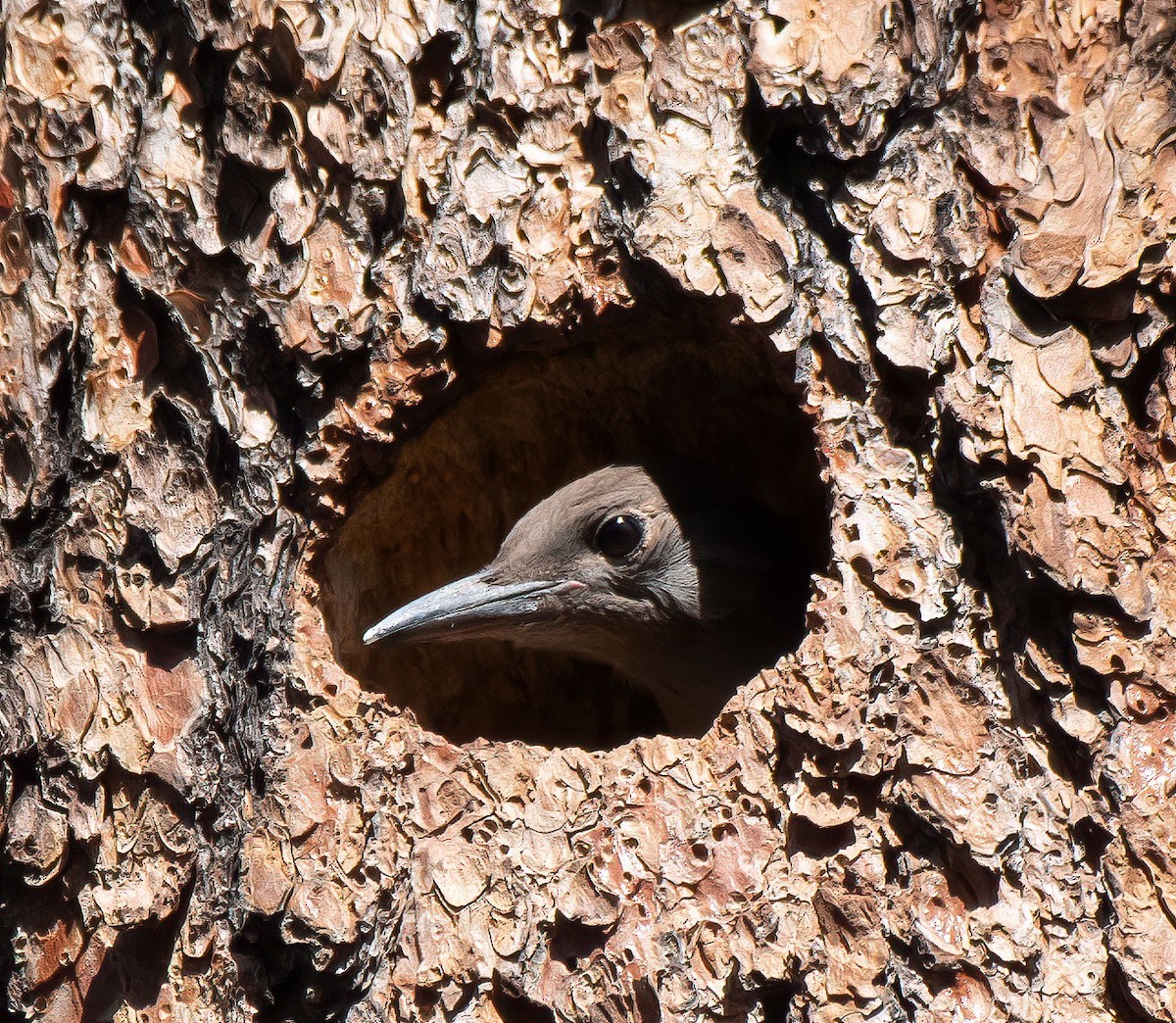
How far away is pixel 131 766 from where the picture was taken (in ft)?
9.32

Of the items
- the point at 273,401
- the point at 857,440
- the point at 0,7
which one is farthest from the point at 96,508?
the point at 857,440

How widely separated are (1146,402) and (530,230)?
1396 millimetres

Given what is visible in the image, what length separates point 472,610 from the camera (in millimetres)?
3639

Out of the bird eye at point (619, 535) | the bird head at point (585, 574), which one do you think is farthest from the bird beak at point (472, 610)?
the bird eye at point (619, 535)

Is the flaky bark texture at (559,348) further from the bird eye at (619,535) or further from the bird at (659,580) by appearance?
the bird eye at (619,535)

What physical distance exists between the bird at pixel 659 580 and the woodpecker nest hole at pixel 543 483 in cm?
11

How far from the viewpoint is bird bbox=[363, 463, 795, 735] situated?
12.8 ft

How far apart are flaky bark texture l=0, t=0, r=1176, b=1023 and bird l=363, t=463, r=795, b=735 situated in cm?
→ 77

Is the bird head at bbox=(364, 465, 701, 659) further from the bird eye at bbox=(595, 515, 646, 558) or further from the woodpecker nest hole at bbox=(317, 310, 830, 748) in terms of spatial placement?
the woodpecker nest hole at bbox=(317, 310, 830, 748)

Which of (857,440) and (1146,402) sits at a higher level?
(857,440)

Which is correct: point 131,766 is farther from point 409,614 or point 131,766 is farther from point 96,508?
point 409,614

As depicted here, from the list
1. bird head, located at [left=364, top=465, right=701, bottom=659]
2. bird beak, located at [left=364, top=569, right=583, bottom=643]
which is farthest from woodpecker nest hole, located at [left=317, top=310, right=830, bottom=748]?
bird head, located at [left=364, top=465, right=701, bottom=659]

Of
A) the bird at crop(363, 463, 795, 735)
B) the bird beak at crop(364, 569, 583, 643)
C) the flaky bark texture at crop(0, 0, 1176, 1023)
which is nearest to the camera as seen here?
the flaky bark texture at crop(0, 0, 1176, 1023)

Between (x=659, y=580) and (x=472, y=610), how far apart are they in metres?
0.78
